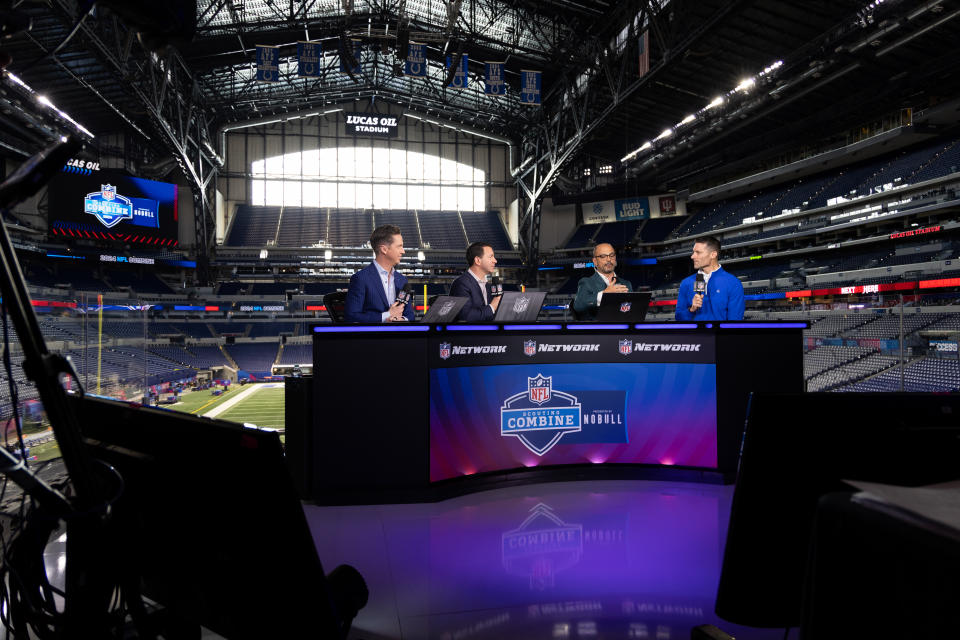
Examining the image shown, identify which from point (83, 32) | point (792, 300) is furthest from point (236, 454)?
point (792, 300)

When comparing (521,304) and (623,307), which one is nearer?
(521,304)

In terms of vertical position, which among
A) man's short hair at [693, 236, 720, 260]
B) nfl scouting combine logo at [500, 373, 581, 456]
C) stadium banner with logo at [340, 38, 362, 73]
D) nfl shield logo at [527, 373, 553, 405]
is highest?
stadium banner with logo at [340, 38, 362, 73]

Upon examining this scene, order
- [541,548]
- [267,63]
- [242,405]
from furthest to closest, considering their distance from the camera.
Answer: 1. [267,63]
2. [242,405]
3. [541,548]

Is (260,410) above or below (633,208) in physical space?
below

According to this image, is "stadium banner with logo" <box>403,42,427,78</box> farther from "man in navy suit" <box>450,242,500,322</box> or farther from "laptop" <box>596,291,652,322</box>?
"laptop" <box>596,291,652,322</box>

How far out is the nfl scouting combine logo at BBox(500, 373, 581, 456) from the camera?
4082mm

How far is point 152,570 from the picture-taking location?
51.9 inches

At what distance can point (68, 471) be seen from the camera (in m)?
1.00

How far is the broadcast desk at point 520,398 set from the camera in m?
3.65

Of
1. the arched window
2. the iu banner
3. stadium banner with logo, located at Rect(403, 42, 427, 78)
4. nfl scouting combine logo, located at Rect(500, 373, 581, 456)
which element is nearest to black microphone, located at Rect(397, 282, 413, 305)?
nfl scouting combine logo, located at Rect(500, 373, 581, 456)

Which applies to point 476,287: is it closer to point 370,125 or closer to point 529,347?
point 529,347

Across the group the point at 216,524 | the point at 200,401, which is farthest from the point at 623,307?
the point at 200,401

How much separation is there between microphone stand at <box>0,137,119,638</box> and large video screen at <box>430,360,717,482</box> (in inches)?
118

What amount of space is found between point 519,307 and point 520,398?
79 centimetres
